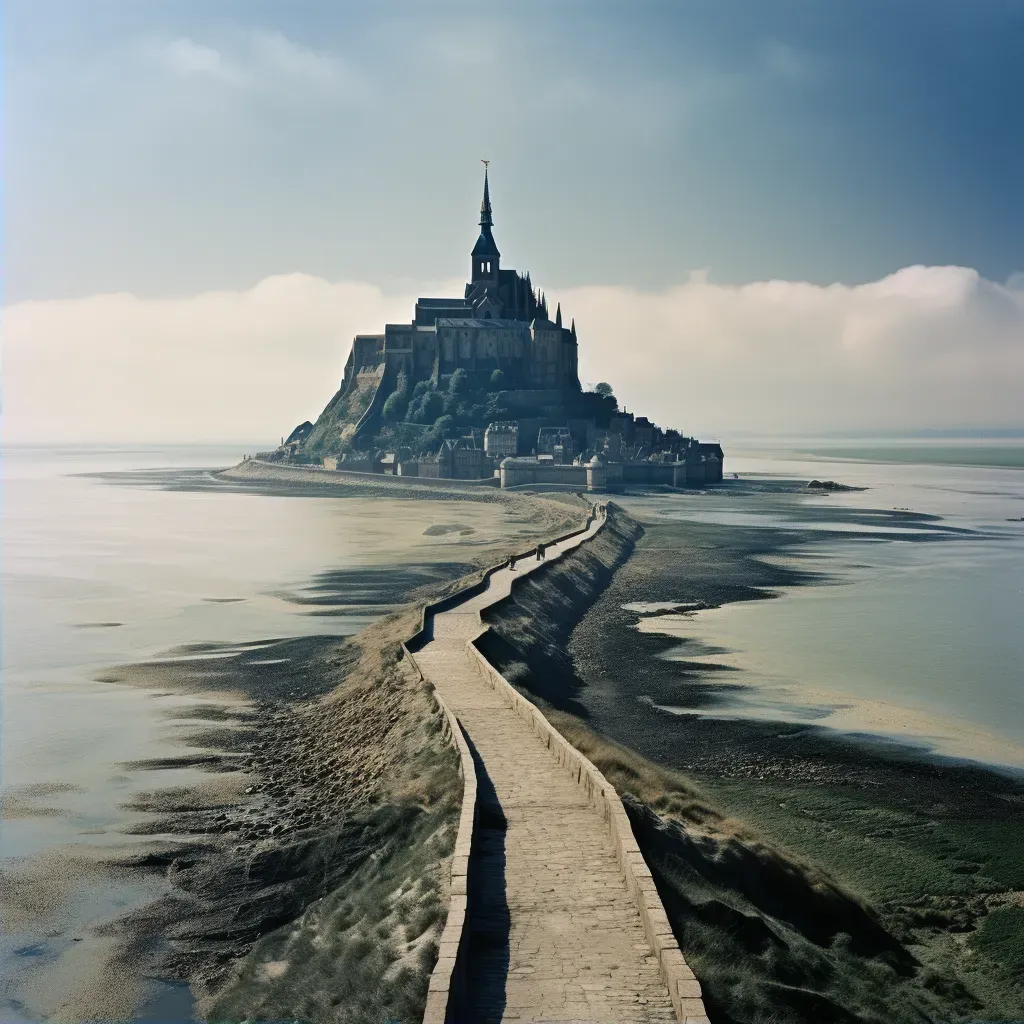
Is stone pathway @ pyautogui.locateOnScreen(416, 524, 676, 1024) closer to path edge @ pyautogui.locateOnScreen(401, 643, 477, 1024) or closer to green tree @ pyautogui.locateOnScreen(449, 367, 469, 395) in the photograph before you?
path edge @ pyautogui.locateOnScreen(401, 643, 477, 1024)

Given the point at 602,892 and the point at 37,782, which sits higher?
the point at 602,892

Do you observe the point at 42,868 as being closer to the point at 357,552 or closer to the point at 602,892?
the point at 602,892

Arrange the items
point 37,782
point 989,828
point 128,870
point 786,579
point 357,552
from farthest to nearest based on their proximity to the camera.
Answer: point 357,552
point 786,579
point 37,782
point 989,828
point 128,870

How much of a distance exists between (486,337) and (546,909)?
122 metres

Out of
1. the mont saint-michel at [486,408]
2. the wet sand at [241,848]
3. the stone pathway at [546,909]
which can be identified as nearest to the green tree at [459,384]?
the mont saint-michel at [486,408]

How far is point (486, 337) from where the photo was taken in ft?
435

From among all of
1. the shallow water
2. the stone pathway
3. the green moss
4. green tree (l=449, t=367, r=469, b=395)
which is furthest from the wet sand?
green tree (l=449, t=367, r=469, b=395)

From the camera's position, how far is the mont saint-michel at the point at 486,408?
388 feet

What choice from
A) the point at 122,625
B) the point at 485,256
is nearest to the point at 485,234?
the point at 485,256

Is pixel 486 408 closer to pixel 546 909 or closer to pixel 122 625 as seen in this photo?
pixel 122 625

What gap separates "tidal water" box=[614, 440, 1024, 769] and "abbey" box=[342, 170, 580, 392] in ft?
205

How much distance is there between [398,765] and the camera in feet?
65.8

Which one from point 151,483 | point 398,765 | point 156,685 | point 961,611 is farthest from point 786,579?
point 151,483

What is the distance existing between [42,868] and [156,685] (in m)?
12.5
